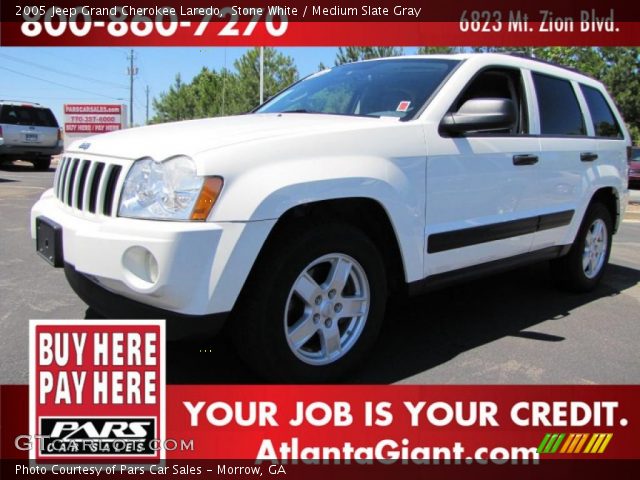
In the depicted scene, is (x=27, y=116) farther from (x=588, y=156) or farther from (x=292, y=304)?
(x=292, y=304)

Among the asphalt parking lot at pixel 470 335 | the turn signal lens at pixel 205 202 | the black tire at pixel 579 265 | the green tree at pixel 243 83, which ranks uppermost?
the green tree at pixel 243 83

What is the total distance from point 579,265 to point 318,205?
2968mm

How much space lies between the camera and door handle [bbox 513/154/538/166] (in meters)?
3.71

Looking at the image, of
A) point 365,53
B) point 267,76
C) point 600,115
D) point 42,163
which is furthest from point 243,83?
point 600,115

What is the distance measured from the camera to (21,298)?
13.9 feet

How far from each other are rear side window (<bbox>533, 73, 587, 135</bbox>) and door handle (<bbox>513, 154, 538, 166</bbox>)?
365mm

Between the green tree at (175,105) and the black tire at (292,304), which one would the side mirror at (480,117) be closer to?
the black tire at (292,304)

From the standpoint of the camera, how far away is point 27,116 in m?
16.3

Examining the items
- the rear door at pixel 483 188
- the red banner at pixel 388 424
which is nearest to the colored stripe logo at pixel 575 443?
the red banner at pixel 388 424

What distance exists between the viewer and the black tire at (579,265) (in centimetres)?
477

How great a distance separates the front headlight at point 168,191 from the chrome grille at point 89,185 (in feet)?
0.35

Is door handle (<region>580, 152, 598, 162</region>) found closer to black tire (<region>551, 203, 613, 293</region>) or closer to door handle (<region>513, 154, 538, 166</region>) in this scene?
black tire (<region>551, 203, 613, 293</region>)

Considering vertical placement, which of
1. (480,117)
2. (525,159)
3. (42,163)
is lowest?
(42,163)

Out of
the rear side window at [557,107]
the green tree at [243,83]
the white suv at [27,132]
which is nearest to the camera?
the rear side window at [557,107]
